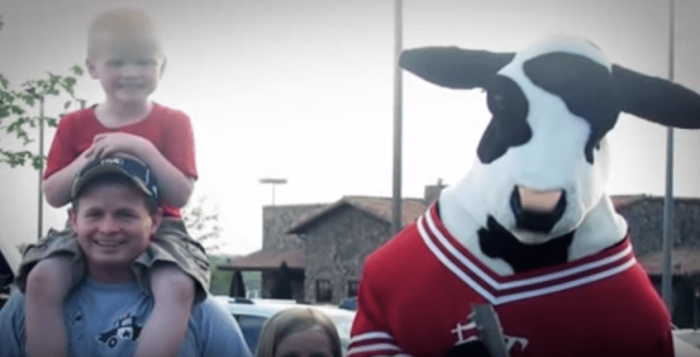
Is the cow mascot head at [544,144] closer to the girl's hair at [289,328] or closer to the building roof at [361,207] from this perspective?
the girl's hair at [289,328]

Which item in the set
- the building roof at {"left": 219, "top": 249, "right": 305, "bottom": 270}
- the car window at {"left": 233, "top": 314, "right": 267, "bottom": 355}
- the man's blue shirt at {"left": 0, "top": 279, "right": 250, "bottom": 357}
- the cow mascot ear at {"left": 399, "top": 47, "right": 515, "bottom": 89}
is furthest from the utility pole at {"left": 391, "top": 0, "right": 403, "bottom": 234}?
the building roof at {"left": 219, "top": 249, "right": 305, "bottom": 270}

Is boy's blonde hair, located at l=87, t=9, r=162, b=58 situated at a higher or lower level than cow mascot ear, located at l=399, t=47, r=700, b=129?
higher

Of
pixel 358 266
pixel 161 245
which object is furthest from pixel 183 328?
pixel 358 266

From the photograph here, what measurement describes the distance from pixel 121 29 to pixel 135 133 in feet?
0.75

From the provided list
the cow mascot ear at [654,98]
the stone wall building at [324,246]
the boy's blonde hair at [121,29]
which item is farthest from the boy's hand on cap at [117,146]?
the stone wall building at [324,246]

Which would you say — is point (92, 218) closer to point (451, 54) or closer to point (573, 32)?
point (451, 54)

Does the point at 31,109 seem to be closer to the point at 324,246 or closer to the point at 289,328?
the point at 289,328

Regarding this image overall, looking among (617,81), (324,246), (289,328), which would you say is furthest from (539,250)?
(324,246)

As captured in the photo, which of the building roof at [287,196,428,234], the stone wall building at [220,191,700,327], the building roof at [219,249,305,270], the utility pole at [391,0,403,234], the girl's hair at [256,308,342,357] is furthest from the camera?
the building roof at [219,249,305,270]

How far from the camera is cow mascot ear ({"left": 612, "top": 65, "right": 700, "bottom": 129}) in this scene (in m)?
2.19

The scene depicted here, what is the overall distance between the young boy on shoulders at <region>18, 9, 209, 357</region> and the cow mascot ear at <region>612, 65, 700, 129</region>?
942mm

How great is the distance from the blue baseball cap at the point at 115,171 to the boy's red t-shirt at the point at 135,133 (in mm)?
92

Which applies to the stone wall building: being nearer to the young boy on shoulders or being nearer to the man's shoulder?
the man's shoulder

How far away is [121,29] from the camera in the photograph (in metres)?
2.29
